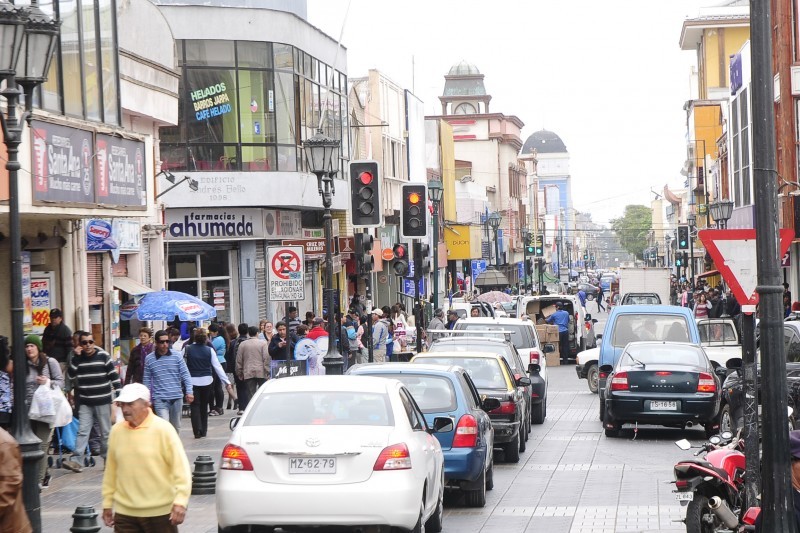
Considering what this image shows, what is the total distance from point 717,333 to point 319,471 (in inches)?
703

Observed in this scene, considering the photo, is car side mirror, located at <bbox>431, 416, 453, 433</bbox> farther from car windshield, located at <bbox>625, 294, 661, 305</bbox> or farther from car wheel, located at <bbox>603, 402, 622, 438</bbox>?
car windshield, located at <bbox>625, 294, 661, 305</bbox>

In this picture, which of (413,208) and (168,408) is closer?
(168,408)

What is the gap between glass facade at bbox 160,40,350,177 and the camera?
36656 mm

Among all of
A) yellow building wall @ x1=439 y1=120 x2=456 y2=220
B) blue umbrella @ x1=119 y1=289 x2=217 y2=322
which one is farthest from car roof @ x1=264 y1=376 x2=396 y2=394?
yellow building wall @ x1=439 y1=120 x2=456 y2=220

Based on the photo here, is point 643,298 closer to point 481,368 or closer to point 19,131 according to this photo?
point 481,368

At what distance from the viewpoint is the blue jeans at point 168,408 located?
1744 cm

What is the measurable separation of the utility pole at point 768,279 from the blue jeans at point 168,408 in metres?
10.0

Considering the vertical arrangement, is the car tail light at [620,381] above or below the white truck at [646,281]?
below

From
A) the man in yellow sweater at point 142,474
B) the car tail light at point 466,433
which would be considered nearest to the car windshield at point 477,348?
the car tail light at point 466,433

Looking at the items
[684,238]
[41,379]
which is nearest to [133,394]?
[41,379]

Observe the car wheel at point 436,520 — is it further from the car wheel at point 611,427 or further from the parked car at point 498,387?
the car wheel at point 611,427

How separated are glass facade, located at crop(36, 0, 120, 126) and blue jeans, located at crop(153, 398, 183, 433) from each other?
4130mm

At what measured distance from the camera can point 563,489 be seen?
15.0m

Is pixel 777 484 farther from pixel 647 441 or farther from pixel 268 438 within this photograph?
pixel 647 441
